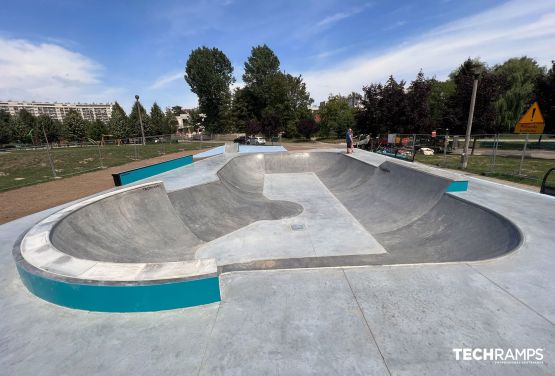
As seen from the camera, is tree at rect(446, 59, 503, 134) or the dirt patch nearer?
the dirt patch

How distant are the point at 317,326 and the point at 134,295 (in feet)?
7.38

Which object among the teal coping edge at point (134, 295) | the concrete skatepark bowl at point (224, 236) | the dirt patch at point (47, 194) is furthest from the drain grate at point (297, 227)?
the dirt patch at point (47, 194)

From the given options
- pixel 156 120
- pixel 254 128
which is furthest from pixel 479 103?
pixel 156 120

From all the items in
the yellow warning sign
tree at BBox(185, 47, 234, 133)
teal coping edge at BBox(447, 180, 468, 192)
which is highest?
tree at BBox(185, 47, 234, 133)

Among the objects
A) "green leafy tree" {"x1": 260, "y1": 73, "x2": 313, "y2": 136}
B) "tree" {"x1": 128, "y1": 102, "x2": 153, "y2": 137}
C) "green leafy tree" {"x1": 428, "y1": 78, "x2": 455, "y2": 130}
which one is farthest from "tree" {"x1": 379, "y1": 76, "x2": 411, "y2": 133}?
"tree" {"x1": 128, "y1": 102, "x2": 153, "y2": 137}

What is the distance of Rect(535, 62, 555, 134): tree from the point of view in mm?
24502

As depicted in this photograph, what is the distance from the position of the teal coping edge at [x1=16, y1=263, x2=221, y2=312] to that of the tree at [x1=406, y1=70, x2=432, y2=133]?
26606 mm

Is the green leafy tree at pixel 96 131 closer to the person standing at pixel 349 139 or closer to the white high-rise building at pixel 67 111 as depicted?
the person standing at pixel 349 139

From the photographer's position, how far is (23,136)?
57.8m

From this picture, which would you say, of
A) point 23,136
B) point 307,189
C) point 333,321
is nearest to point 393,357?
point 333,321

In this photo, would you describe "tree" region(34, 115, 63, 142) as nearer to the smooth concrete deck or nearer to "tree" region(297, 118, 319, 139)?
"tree" region(297, 118, 319, 139)

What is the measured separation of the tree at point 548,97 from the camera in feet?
80.4

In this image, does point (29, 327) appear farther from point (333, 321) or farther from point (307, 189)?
point (307, 189)

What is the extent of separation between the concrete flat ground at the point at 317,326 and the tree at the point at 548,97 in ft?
104
